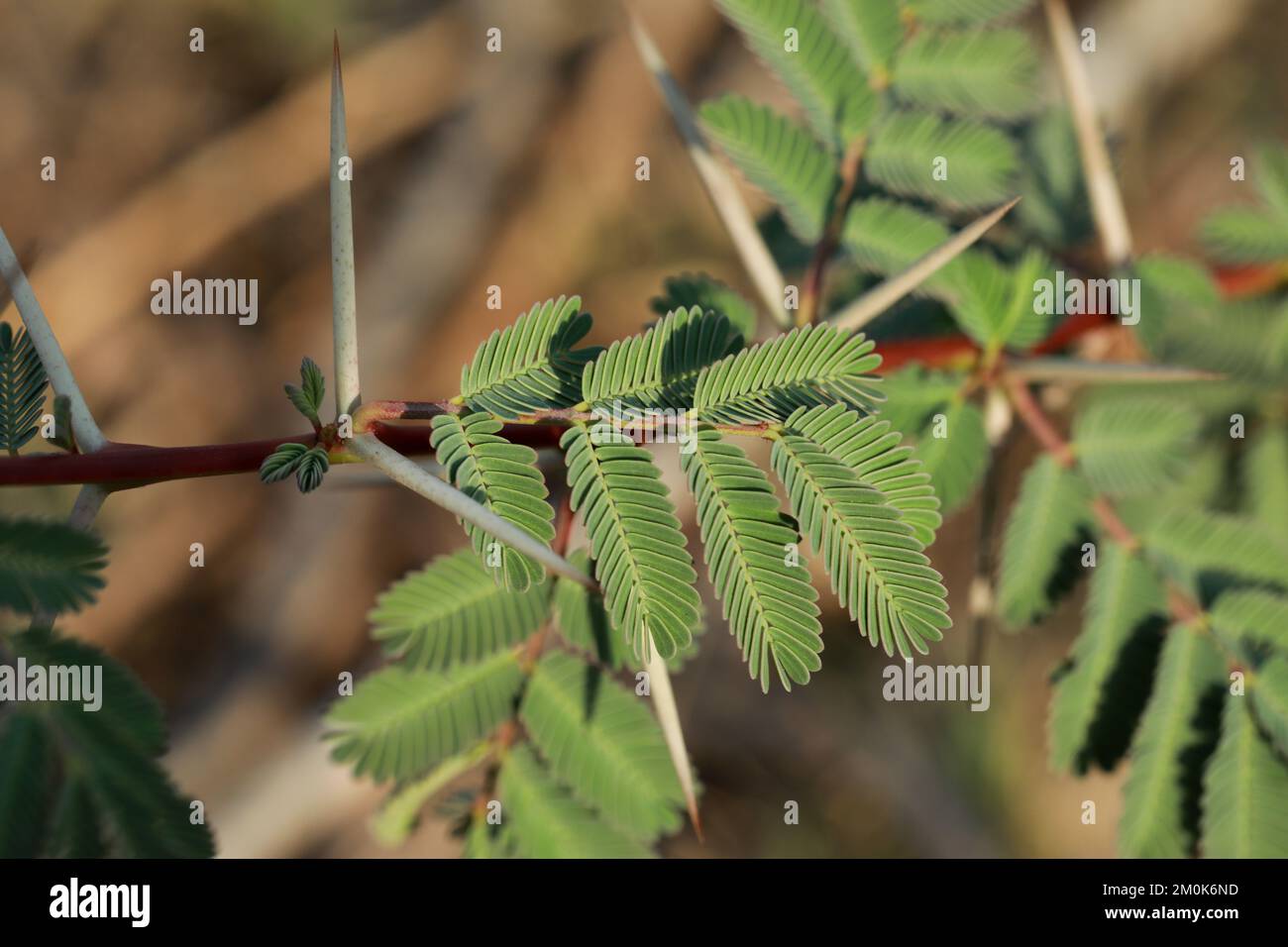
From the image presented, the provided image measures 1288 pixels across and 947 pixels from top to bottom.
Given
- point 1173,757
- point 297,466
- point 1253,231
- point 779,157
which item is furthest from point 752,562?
point 1253,231

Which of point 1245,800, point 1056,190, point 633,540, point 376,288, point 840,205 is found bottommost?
point 1245,800

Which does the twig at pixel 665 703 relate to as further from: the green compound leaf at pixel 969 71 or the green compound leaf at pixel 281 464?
the green compound leaf at pixel 969 71

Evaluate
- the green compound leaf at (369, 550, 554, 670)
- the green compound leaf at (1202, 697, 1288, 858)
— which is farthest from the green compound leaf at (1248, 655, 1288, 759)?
the green compound leaf at (369, 550, 554, 670)

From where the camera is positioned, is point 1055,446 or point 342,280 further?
point 1055,446

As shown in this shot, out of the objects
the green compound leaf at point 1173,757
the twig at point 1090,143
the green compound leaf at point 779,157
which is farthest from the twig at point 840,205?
the green compound leaf at point 1173,757

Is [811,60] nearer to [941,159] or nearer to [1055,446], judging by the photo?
[941,159]

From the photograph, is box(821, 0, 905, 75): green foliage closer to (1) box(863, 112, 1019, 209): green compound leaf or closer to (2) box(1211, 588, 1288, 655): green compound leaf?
(1) box(863, 112, 1019, 209): green compound leaf

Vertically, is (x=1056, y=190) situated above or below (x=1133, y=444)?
above
